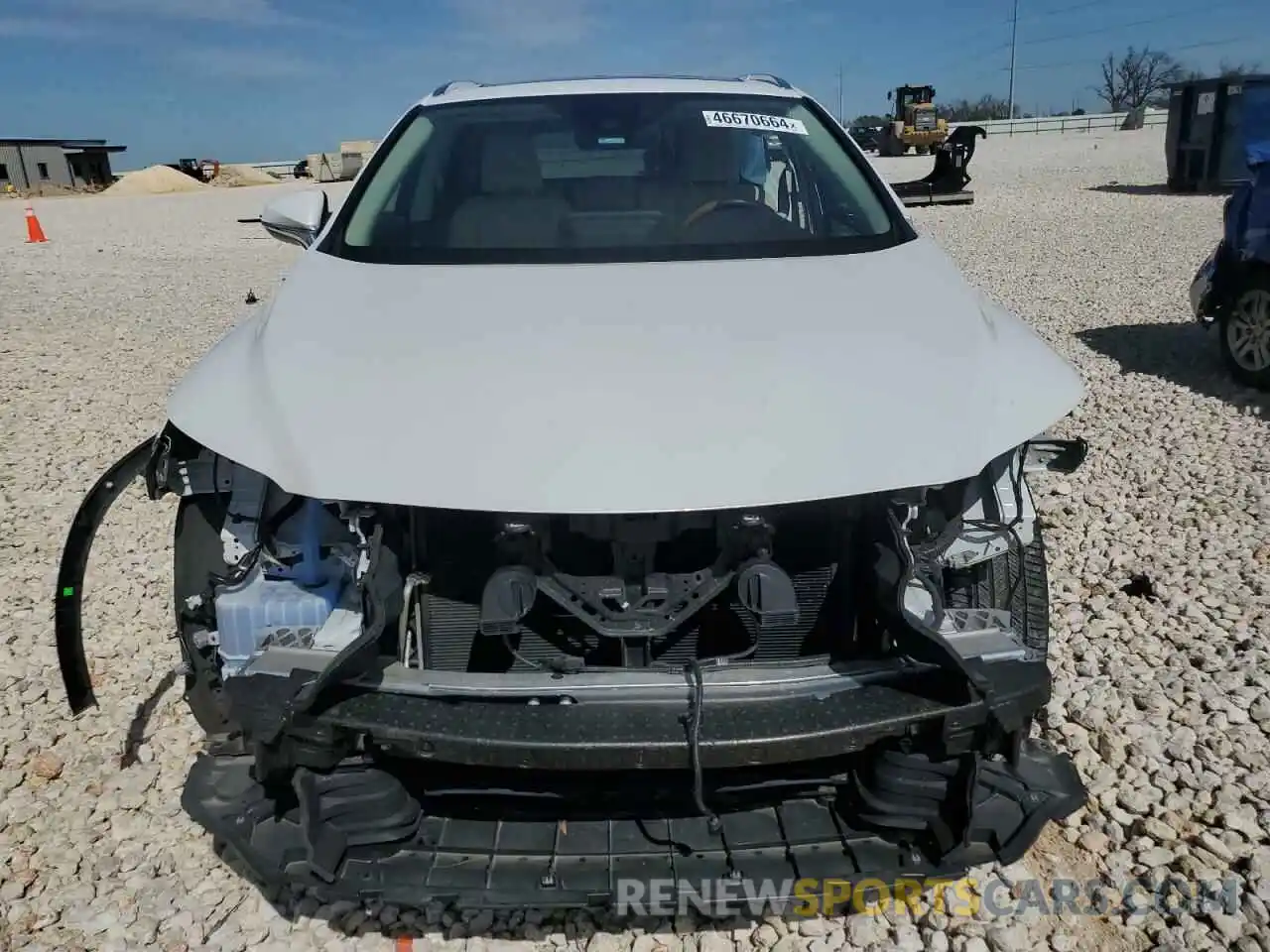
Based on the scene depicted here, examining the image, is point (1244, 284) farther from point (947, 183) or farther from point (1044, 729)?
point (947, 183)

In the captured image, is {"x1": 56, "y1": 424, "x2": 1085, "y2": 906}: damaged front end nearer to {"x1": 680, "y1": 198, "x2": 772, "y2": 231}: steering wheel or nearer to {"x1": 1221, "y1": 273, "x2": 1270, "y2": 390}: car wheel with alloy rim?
A: {"x1": 680, "y1": 198, "x2": 772, "y2": 231}: steering wheel

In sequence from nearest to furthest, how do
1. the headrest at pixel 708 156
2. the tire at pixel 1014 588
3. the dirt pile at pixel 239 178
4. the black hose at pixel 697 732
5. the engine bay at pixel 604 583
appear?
the black hose at pixel 697 732
the engine bay at pixel 604 583
the tire at pixel 1014 588
the headrest at pixel 708 156
the dirt pile at pixel 239 178

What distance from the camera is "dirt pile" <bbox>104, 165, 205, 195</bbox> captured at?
36719 millimetres

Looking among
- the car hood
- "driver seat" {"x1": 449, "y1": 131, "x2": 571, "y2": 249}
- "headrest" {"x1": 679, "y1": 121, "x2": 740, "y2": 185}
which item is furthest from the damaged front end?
"headrest" {"x1": 679, "y1": 121, "x2": 740, "y2": 185}

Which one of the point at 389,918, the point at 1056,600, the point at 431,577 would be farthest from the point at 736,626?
the point at 1056,600

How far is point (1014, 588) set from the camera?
8.57 ft

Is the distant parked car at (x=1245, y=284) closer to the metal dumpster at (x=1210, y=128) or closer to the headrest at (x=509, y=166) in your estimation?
the headrest at (x=509, y=166)

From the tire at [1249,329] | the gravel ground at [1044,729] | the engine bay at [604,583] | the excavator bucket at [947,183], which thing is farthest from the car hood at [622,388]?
the excavator bucket at [947,183]

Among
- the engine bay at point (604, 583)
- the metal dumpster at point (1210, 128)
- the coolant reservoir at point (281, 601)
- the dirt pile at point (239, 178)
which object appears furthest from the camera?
the dirt pile at point (239, 178)

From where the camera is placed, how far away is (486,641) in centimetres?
226

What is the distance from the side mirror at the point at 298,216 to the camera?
340 cm

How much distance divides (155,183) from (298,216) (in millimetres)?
39414

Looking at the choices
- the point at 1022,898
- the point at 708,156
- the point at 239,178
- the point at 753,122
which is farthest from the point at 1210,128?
the point at 239,178

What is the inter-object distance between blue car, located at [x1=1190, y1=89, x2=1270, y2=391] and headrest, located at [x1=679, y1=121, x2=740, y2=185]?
4.29m
